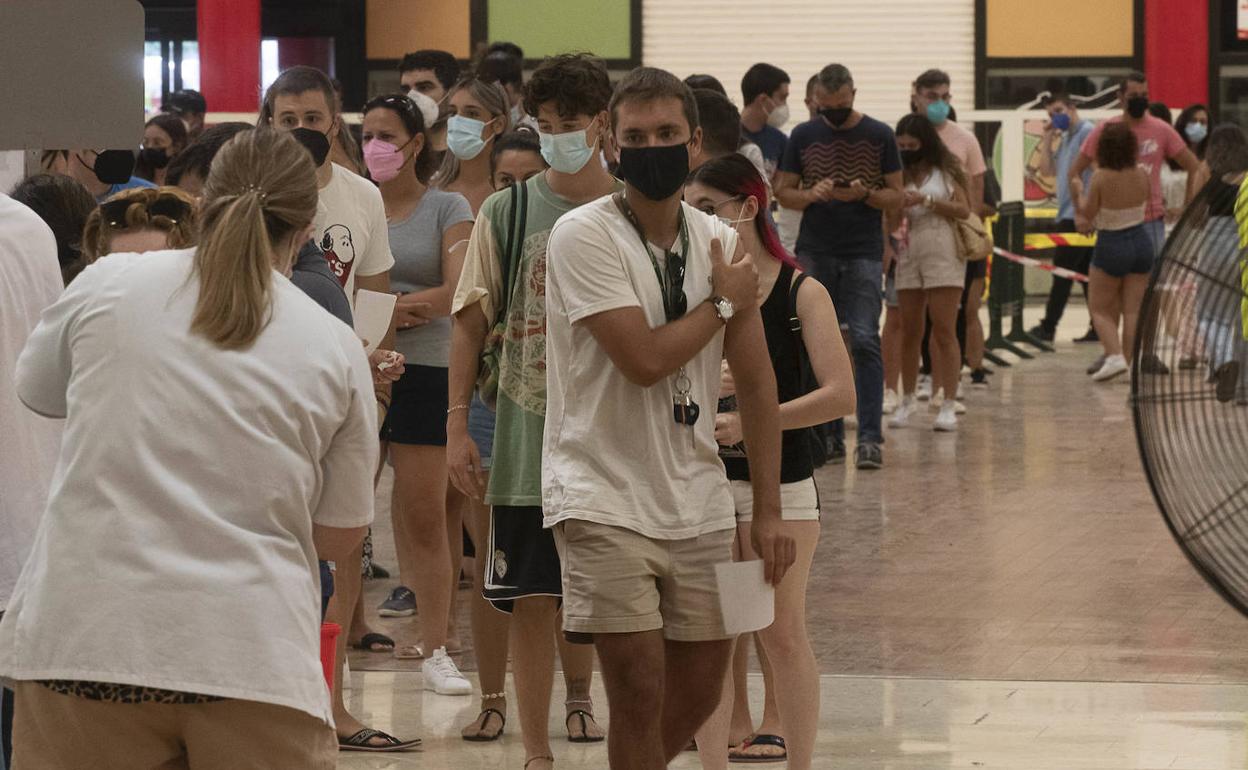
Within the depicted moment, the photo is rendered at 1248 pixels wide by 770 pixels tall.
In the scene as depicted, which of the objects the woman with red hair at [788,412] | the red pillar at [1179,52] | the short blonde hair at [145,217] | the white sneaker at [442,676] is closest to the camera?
the short blonde hair at [145,217]

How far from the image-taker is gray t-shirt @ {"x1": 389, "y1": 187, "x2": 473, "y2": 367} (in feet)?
19.9

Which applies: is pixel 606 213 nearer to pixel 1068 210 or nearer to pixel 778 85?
pixel 778 85

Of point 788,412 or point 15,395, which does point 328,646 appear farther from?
point 788,412

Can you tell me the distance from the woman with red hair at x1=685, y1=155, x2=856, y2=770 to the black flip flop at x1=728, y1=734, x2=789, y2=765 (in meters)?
0.60

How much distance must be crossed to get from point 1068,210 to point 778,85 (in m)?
8.12

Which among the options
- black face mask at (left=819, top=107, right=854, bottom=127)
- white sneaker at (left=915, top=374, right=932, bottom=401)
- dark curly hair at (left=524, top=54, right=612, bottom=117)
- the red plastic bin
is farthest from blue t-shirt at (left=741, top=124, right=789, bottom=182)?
the red plastic bin

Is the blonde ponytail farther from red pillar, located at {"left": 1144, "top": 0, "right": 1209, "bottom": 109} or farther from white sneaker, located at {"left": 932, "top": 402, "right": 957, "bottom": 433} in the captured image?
red pillar, located at {"left": 1144, "top": 0, "right": 1209, "bottom": 109}

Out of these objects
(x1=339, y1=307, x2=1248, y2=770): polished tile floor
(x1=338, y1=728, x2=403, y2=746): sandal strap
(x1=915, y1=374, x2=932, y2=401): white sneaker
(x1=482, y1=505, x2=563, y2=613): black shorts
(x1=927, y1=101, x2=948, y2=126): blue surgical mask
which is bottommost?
(x1=339, y1=307, x2=1248, y2=770): polished tile floor

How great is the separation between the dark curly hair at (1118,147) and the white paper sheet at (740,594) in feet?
32.5

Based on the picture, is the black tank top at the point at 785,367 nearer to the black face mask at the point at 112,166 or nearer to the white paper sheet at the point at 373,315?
the white paper sheet at the point at 373,315

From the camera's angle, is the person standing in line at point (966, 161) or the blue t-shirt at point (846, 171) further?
the person standing in line at point (966, 161)

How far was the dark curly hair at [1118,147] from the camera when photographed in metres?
13.2

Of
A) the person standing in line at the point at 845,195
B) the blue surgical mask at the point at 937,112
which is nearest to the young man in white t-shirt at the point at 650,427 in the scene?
the person standing in line at the point at 845,195

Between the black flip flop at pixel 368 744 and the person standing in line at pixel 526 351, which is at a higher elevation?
the person standing in line at pixel 526 351
